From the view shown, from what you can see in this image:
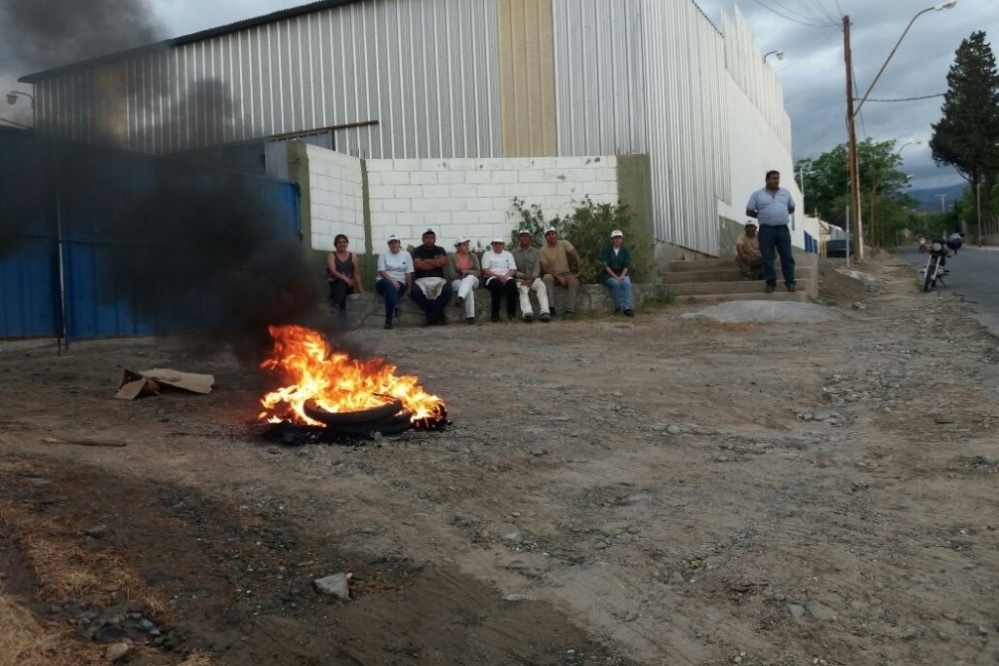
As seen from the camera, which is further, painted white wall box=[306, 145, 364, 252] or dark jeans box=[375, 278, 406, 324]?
painted white wall box=[306, 145, 364, 252]

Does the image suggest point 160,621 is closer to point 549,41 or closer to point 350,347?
point 350,347

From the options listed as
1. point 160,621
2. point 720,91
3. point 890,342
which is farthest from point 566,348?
point 720,91

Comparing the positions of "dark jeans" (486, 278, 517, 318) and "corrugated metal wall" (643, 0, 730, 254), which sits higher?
"corrugated metal wall" (643, 0, 730, 254)

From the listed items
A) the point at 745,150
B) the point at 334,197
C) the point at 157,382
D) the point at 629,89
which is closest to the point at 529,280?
the point at 334,197

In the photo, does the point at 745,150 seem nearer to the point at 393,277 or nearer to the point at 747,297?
the point at 747,297

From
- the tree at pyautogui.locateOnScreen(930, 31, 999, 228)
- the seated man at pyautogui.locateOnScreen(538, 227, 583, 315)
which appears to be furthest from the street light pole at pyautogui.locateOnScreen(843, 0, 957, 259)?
the tree at pyautogui.locateOnScreen(930, 31, 999, 228)

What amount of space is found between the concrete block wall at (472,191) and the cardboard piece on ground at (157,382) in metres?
6.94

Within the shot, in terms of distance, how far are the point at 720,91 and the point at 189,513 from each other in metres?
18.3

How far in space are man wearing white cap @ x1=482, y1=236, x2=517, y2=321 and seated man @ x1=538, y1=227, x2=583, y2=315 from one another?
462 mm

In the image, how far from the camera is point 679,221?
54.6 feet

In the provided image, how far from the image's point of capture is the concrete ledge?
1226 centimetres

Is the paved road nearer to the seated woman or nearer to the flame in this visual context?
the seated woman

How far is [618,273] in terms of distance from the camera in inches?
522

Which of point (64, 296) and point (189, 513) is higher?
point (64, 296)
